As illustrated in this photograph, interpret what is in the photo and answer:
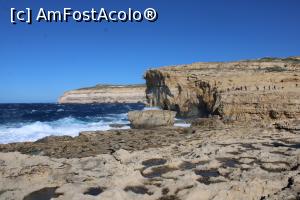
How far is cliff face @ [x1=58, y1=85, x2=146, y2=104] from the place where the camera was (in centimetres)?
11388

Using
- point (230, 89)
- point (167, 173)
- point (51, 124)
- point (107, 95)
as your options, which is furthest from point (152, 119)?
point (107, 95)

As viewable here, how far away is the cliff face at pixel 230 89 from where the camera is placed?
18734mm

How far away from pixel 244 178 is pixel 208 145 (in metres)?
3.79

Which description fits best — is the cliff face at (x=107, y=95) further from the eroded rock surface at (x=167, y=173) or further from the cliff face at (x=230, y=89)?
the eroded rock surface at (x=167, y=173)

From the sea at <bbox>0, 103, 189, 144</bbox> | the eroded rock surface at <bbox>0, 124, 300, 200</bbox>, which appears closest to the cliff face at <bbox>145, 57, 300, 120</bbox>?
the sea at <bbox>0, 103, 189, 144</bbox>

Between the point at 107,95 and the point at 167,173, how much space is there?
11450cm

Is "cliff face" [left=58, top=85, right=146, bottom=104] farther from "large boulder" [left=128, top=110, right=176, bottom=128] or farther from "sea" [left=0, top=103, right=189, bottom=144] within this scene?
"large boulder" [left=128, top=110, right=176, bottom=128]

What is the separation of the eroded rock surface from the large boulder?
8904mm

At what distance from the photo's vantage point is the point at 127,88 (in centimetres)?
11856

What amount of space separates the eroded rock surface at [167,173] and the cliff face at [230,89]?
7813mm

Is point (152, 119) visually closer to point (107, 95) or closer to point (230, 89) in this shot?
point (230, 89)

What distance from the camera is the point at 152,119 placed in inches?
806

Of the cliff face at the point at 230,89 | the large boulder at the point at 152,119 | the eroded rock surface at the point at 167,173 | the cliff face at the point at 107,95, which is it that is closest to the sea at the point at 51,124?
the large boulder at the point at 152,119

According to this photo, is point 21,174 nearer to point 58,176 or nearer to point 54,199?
point 58,176
